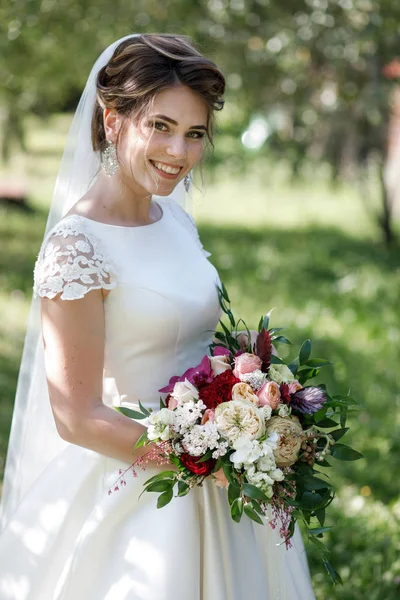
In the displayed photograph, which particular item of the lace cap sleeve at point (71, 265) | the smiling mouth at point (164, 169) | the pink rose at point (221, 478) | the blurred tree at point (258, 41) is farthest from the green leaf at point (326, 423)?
the blurred tree at point (258, 41)

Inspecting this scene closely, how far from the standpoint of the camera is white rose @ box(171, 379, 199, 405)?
7.22 feet

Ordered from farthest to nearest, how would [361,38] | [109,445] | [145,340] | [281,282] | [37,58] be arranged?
[281,282] → [37,58] → [361,38] → [145,340] → [109,445]

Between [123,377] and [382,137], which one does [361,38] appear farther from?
[382,137]

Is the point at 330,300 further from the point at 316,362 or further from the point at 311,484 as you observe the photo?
the point at 311,484

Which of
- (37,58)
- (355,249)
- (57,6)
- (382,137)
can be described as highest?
(57,6)

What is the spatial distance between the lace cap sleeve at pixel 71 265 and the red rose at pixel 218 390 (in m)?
0.41

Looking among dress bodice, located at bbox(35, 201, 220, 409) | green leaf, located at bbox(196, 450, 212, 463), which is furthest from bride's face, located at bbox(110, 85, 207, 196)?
green leaf, located at bbox(196, 450, 212, 463)

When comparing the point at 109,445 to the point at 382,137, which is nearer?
the point at 109,445

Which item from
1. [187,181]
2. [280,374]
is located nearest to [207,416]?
[280,374]

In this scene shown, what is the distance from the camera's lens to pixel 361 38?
5770 mm

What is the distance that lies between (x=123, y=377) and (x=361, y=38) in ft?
13.7

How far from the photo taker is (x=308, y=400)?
7.36ft

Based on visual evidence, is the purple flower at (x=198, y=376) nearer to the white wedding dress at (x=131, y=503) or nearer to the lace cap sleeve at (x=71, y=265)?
the white wedding dress at (x=131, y=503)

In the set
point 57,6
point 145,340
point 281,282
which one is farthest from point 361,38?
point 145,340
